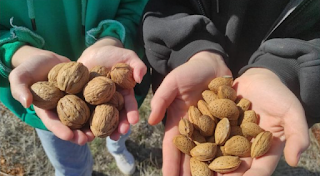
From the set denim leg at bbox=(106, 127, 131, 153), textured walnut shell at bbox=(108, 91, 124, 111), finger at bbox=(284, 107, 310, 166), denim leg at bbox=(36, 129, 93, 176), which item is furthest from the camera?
denim leg at bbox=(106, 127, 131, 153)

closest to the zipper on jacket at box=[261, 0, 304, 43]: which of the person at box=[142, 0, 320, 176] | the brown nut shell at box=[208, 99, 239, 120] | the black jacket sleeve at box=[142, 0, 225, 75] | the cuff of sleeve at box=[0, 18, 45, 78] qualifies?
the person at box=[142, 0, 320, 176]

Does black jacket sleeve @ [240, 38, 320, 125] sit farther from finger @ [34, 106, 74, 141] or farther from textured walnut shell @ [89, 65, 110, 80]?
finger @ [34, 106, 74, 141]

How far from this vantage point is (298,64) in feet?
4.53

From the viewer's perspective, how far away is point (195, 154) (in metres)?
1.35

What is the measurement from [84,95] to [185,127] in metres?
0.46

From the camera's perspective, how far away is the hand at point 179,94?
52.7 inches

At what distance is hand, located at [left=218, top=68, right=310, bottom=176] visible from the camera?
1161mm

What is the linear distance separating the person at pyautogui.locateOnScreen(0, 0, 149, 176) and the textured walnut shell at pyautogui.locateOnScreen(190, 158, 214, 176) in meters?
0.32

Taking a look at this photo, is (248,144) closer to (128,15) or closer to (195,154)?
(195,154)

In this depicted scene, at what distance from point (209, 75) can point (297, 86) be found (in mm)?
395

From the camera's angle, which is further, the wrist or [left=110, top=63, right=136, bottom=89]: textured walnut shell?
the wrist

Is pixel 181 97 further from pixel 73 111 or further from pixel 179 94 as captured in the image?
pixel 73 111

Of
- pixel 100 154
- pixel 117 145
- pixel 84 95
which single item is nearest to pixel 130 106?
pixel 84 95

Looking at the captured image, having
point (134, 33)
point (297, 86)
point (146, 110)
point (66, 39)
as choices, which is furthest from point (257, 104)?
point (146, 110)
